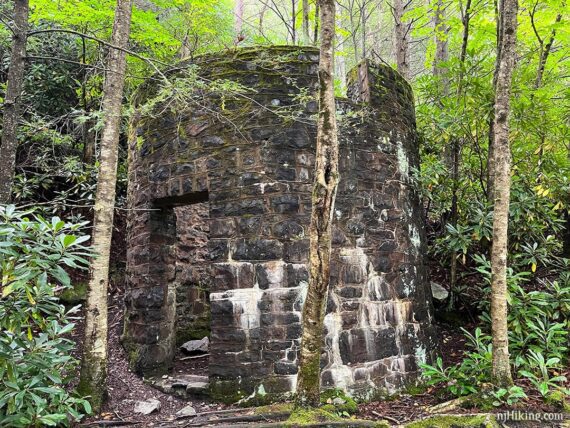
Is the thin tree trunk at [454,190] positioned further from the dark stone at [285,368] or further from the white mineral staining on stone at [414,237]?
the dark stone at [285,368]

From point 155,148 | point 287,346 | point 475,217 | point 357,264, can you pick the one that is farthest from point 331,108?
point 475,217

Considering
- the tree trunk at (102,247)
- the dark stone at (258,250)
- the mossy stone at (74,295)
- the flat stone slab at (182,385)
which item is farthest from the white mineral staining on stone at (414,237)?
the mossy stone at (74,295)

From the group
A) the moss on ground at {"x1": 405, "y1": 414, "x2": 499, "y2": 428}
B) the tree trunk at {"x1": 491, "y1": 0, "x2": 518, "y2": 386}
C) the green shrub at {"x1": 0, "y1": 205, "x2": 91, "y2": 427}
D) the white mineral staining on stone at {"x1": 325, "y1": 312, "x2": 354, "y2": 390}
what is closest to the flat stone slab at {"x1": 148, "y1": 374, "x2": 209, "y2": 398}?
the green shrub at {"x1": 0, "y1": 205, "x2": 91, "y2": 427}

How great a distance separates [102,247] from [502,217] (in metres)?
3.87

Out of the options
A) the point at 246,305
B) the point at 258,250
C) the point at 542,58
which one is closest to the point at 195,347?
the point at 246,305

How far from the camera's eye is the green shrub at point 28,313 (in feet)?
11.1

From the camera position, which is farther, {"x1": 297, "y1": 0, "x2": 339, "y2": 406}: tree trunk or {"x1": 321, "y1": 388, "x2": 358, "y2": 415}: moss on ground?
{"x1": 321, "y1": 388, "x2": 358, "y2": 415}: moss on ground

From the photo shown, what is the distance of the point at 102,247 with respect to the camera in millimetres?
4445

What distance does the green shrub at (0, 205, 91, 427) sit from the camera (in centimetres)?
338

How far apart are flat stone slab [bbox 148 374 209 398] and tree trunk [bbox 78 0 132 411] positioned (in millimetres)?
780

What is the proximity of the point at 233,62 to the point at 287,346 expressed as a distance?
10.5 ft

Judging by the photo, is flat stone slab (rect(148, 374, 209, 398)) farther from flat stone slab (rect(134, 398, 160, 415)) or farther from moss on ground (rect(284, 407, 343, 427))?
moss on ground (rect(284, 407, 343, 427))

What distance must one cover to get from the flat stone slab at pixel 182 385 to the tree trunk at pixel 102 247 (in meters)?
0.78

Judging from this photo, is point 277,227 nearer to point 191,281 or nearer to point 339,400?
point 339,400
